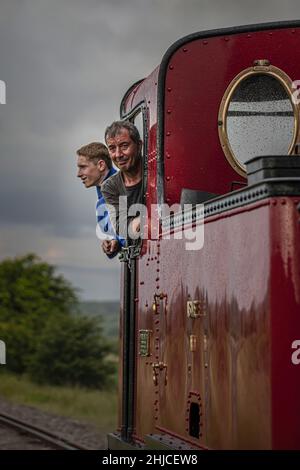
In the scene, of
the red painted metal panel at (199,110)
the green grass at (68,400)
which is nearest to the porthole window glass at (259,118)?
the red painted metal panel at (199,110)

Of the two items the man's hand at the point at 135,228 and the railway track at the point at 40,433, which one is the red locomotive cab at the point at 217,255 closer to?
the man's hand at the point at 135,228

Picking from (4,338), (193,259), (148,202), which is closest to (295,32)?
(148,202)

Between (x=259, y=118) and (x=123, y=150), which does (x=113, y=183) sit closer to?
(x=123, y=150)

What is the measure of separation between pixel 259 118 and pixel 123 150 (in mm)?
998

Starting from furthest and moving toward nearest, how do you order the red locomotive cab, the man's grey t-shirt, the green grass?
the green grass < the man's grey t-shirt < the red locomotive cab

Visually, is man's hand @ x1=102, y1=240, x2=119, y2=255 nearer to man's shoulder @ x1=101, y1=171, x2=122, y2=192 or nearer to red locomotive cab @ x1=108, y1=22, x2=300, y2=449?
red locomotive cab @ x1=108, y1=22, x2=300, y2=449

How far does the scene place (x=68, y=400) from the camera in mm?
21719

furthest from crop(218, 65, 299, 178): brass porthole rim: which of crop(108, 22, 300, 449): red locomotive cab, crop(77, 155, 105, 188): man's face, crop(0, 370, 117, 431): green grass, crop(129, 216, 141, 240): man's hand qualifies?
crop(0, 370, 117, 431): green grass

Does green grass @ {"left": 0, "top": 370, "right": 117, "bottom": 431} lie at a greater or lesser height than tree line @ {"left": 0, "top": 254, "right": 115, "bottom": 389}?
lesser

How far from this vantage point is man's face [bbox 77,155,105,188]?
22.4 feet

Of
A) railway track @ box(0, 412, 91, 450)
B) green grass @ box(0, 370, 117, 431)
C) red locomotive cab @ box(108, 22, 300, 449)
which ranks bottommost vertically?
railway track @ box(0, 412, 91, 450)

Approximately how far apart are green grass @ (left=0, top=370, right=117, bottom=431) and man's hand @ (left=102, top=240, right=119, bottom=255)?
9.76 m

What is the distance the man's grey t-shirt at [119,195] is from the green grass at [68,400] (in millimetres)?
10071

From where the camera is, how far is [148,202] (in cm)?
623
